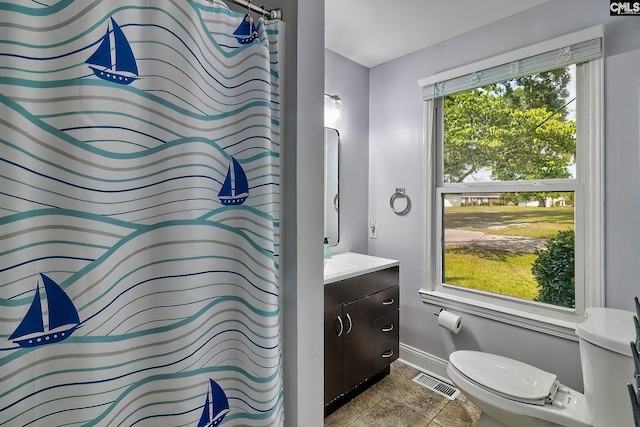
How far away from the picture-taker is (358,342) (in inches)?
78.7

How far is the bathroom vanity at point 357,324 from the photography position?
183 centimetres

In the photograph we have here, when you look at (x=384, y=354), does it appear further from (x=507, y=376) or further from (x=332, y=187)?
(x=332, y=187)

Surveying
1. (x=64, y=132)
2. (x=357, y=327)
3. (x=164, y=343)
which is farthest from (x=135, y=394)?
(x=357, y=327)

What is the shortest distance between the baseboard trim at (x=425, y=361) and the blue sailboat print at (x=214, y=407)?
6.32ft

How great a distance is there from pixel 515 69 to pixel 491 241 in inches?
45.8

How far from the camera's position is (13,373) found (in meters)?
0.63

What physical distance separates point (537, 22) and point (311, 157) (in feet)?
6.15

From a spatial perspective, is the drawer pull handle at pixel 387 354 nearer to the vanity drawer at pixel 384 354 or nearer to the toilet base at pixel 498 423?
the vanity drawer at pixel 384 354

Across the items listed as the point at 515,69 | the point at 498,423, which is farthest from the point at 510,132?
the point at 498,423

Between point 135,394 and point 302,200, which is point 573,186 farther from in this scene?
point 135,394

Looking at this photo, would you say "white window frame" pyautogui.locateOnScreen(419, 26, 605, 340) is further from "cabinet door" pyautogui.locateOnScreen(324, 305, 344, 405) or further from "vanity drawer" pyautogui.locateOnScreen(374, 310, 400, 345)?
"cabinet door" pyautogui.locateOnScreen(324, 305, 344, 405)

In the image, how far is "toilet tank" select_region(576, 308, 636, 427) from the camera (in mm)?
1148

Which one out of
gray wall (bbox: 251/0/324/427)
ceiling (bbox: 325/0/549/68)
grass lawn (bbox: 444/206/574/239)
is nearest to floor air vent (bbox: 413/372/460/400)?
grass lawn (bbox: 444/206/574/239)

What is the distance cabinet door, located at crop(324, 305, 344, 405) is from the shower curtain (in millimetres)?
825
